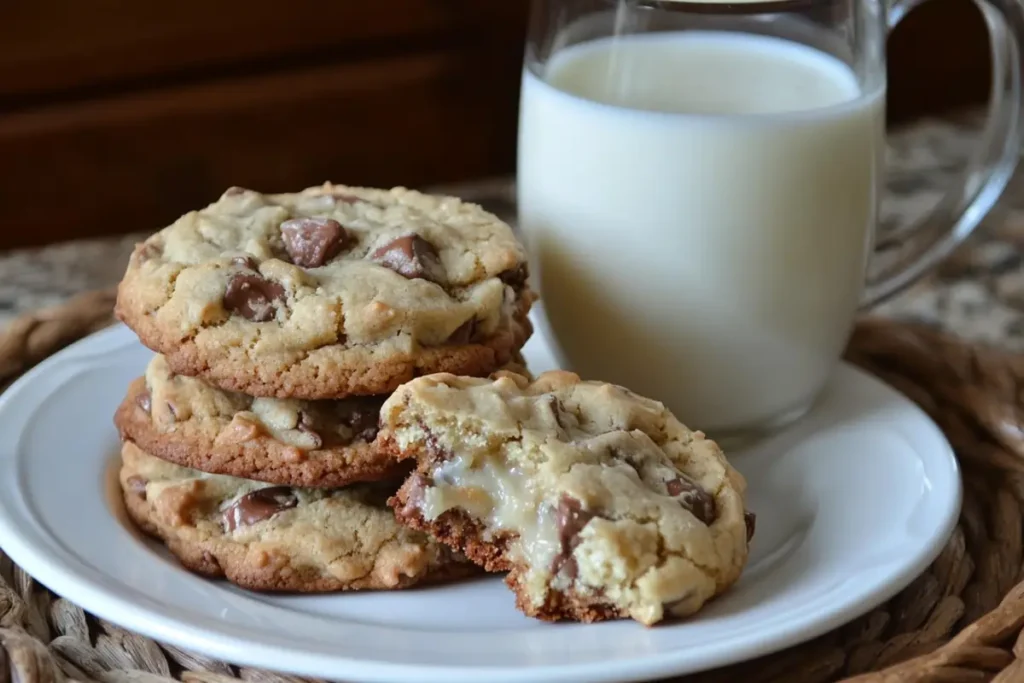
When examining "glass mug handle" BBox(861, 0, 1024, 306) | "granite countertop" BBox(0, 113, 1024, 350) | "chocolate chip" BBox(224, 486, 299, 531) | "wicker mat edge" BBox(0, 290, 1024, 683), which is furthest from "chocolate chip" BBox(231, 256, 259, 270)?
"granite countertop" BBox(0, 113, 1024, 350)

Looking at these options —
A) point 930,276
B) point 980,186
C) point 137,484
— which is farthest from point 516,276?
point 930,276

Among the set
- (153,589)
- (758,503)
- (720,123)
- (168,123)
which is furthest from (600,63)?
(168,123)

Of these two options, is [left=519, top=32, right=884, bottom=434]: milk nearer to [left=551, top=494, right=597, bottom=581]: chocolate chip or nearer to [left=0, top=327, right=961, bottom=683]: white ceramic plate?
[left=0, top=327, right=961, bottom=683]: white ceramic plate

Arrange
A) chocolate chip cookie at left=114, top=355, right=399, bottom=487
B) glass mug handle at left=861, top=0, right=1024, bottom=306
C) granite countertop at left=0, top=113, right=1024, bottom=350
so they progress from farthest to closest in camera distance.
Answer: granite countertop at left=0, top=113, right=1024, bottom=350 < glass mug handle at left=861, top=0, right=1024, bottom=306 < chocolate chip cookie at left=114, top=355, right=399, bottom=487

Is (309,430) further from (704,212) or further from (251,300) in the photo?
(704,212)

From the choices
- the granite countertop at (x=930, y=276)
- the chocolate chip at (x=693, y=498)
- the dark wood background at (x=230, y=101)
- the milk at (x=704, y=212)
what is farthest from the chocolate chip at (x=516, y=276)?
the dark wood background at (x=230, y=101)

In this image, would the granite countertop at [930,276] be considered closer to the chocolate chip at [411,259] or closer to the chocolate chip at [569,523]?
the chocolate chip at [411,259]

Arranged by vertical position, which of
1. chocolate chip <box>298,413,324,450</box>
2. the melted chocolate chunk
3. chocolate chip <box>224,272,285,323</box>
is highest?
chocolate chip <box>224,272,285,323</box>
